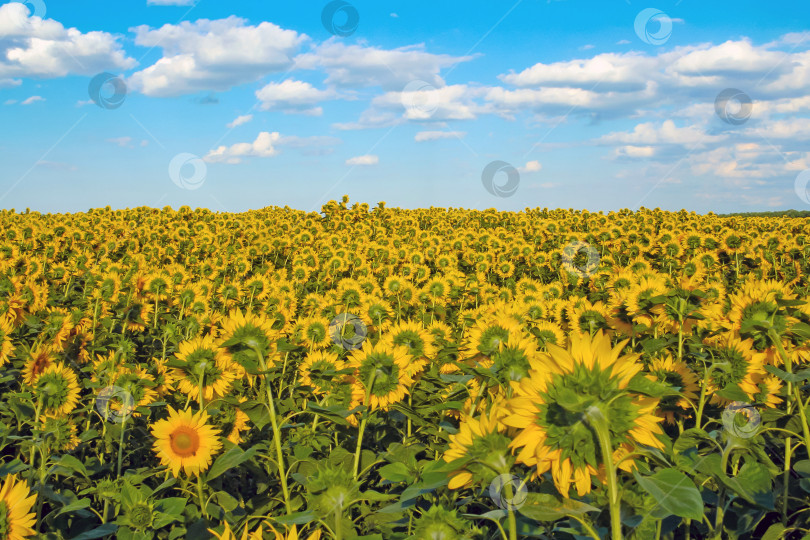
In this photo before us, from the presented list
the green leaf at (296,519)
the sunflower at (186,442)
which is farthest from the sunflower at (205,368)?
the green leaf at (296,519)

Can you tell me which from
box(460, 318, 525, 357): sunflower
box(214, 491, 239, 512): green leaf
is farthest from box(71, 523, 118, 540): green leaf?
box(460, 318, 525, 357): sunflower

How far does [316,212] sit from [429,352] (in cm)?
1405

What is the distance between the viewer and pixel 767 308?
7.62 ft

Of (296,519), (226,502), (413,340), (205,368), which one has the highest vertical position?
(413,340)

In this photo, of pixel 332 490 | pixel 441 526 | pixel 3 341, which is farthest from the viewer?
pixel 3 341

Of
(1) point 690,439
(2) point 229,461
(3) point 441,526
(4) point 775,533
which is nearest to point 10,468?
(2) point 229,461

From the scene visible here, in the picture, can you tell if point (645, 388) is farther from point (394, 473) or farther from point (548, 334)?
point (548, 334)

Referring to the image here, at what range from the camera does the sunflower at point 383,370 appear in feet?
7.95

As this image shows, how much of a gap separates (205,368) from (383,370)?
897 millimetres

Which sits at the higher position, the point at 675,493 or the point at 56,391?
the point at 675,493

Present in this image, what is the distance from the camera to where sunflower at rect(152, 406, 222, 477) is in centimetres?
230

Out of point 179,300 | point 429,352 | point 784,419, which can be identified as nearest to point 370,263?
point 179,300

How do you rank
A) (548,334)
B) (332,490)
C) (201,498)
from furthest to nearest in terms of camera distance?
(548,334) → (201,498) → (332,490)

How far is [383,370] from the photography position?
2441mm
